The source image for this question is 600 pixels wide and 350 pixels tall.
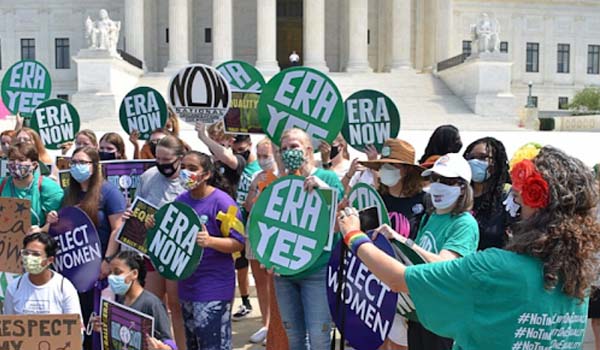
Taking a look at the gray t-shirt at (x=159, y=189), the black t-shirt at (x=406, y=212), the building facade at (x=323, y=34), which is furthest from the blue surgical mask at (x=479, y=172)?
the building facade at (x=323, y=34)

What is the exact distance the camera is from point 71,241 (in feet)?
18.5

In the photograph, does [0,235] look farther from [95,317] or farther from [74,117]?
[74,117]

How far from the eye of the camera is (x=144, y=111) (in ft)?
30.7

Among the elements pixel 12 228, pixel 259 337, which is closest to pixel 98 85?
pixel 259 337

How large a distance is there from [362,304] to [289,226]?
0.75 meters

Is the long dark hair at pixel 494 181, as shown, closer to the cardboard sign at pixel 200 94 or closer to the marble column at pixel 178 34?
the cardboard sign at pixel 200 94

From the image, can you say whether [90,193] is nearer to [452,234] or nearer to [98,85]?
[452,234]

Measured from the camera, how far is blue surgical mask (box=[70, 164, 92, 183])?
594 cm

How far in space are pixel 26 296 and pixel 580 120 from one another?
40.9m

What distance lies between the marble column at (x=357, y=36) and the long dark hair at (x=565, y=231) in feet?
143

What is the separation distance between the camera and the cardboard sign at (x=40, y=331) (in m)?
4.49

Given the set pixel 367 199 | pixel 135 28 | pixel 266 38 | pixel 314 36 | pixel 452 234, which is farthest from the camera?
pixel 135 28

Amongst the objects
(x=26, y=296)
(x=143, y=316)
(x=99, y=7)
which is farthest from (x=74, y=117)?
(x=99, y=7)

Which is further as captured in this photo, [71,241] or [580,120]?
[580,120]
